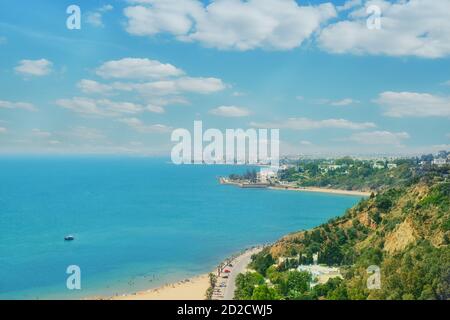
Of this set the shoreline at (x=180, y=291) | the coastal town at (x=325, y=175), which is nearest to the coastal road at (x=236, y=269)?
the shoreline at (x=180, y=291)

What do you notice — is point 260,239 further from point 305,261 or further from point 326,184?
point 326,184

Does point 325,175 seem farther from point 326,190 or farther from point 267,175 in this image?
point 267,175

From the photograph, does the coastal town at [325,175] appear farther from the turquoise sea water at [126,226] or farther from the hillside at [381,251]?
the hillside at [381,251]

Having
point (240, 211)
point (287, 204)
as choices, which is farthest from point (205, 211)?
point (287, 204)
